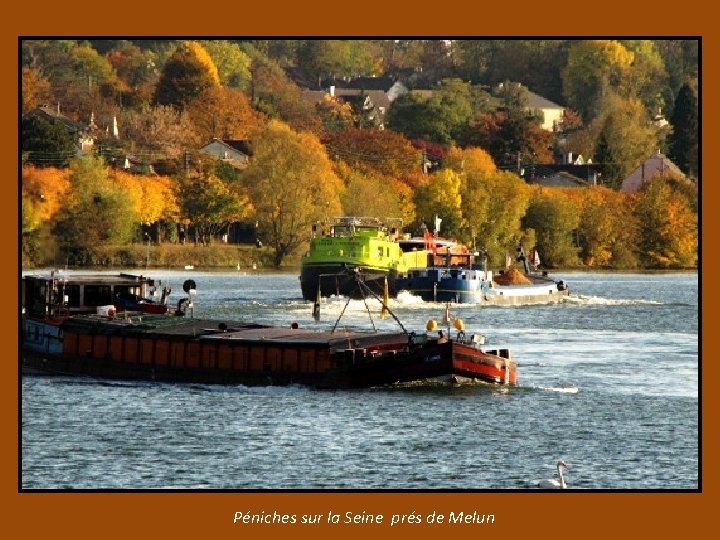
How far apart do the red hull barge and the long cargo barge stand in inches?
1.5

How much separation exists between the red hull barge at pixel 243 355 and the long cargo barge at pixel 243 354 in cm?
4

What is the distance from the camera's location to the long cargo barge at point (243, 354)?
7700 centimetres

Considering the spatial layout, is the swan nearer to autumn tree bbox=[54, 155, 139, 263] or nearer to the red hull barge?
the red hull barge

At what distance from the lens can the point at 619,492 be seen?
5338cm

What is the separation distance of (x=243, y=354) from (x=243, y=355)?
0.04m

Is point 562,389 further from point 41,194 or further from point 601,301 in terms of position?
point 41,194

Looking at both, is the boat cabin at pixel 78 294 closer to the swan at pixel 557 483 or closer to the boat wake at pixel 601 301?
the swan at pixel 557 483

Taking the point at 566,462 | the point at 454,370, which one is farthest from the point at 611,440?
the point at 454,370

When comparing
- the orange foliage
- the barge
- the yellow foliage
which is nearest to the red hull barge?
the barge

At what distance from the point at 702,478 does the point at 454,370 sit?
22377 millimetres

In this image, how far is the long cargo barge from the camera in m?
77.0

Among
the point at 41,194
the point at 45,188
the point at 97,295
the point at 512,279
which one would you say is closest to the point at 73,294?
the point at 97,295

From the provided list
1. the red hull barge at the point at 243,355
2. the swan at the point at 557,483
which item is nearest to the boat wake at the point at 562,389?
the red hull barge at the point at 243,355

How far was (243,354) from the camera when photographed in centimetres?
8038
